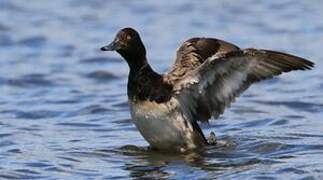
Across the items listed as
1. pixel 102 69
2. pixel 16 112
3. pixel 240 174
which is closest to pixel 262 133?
pixel 240 174

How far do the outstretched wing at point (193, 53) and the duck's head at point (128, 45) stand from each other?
37 cm

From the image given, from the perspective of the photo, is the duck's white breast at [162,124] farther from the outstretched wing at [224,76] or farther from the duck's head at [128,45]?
the duck's head at [128,45]

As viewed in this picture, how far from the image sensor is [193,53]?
37.6ft

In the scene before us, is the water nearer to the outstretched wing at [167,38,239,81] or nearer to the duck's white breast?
the duck's white breast

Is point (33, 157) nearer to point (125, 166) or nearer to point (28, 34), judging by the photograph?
point (125, 166)

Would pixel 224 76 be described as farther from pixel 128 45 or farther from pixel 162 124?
pixel 128 45

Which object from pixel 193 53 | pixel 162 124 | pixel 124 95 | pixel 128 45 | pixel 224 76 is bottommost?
pixel 162 124

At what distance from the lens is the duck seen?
33.7 ft

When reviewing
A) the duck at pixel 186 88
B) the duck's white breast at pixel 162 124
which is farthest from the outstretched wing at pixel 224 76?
the duck's white breast at pixel 162 124

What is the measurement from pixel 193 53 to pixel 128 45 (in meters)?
0.98

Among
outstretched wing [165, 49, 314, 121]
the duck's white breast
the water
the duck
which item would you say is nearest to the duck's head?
the duck

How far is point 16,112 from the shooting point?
12992 mm

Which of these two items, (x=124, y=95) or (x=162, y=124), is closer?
(x=162, y=124)

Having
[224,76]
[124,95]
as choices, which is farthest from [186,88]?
[124,95]
